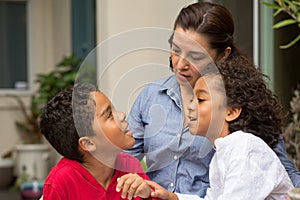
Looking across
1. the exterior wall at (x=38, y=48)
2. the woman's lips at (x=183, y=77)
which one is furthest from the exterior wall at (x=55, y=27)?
A: the woman's lips at (x=183, y=77)

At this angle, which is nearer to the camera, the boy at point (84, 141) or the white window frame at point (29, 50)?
the boy at point (84, 141)

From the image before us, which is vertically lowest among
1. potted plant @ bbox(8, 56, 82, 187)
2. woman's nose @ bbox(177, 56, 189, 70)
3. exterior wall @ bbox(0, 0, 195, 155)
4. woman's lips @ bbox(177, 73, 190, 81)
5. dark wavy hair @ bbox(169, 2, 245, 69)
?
potted plant @ bbox(8, 56, 82, 187)

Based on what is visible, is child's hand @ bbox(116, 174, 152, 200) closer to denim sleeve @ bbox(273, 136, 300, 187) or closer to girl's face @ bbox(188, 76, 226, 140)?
girl's face @ bbox(188, 76, 226, 140)

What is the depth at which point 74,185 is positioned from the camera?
1623mm

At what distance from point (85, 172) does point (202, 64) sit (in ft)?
1.41

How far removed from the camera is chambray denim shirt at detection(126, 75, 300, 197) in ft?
6.06

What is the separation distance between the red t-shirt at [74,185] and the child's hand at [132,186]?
0.14m

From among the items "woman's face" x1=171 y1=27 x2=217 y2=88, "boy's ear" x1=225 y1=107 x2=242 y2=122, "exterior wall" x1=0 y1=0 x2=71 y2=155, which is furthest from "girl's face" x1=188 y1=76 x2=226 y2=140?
"exterior wall" x1=0 y1=0 x2=71 y2=155

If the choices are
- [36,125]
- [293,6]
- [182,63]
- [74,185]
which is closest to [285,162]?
[182,63]

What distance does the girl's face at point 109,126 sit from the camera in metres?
1.58

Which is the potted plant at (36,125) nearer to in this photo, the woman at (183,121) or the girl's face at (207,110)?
the woman at (183,121)

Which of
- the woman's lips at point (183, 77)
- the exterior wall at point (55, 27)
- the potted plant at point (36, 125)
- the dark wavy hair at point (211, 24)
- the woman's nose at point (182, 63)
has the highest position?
the dark wavy hair at point (211, 24)

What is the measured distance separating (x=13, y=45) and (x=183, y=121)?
18.0 ft

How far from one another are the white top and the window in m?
5.74
